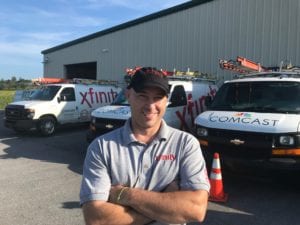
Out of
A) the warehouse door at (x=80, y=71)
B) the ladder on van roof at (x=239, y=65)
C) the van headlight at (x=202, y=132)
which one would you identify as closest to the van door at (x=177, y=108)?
the ladder on van roof at (x=239, y=65)

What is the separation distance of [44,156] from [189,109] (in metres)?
3.98

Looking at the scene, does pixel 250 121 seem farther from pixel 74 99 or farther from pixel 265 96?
pixel 74 99

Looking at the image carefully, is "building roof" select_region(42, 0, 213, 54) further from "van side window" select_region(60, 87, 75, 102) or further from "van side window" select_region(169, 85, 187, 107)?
"van side window" select_region(169, 85, 187, 107)

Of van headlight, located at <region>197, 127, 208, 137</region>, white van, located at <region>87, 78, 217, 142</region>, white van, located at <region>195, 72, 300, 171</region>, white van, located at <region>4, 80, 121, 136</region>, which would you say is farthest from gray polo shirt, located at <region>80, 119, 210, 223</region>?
white van, located at <region>4, 80, 121, 136</region>

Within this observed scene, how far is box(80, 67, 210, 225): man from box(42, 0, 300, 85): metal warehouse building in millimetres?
11664

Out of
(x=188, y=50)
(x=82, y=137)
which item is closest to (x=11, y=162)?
(x=82, y=137)

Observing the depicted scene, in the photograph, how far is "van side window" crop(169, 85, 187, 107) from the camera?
33.0 feet

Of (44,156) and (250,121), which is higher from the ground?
(250,121)

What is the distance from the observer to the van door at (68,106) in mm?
15047

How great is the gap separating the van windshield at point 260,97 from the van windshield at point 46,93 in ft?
27.4

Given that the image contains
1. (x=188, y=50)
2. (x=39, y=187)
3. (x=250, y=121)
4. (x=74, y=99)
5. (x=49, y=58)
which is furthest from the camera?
(x=49, y=58)

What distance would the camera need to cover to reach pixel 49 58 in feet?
100

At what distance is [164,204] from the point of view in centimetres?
229

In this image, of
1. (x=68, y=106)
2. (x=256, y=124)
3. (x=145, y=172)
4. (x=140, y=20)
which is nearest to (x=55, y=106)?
(x=68, y=106)
